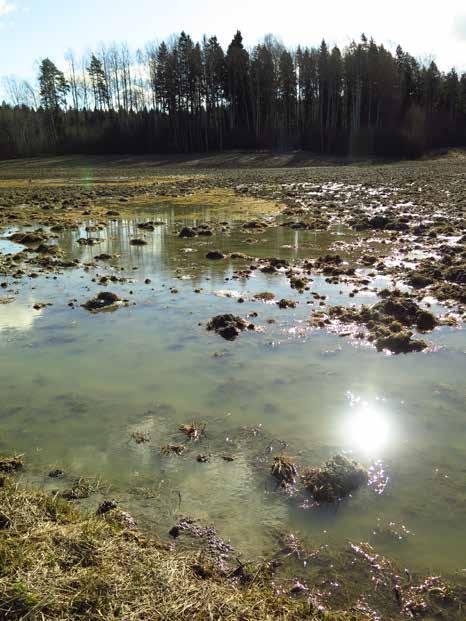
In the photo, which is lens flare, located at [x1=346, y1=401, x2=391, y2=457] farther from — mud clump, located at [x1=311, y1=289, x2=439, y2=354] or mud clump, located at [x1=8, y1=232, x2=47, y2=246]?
mud clump, located at [x1=8, y1=232, x2=47, y2=246]

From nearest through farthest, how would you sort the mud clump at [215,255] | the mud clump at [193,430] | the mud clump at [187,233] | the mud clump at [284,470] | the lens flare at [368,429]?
the mud clump at [284,470]
the lens flare at [368,429]
the mud clump at [193,430]
the mud clump at [215,255]
the mud clump at [187,233]

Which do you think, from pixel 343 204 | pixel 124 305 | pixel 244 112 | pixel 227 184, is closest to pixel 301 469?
pixel 124 305

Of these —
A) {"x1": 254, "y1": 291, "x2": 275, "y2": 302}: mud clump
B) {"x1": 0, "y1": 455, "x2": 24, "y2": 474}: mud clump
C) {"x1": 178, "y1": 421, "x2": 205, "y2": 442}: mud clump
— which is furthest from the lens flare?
{"x1": 254, "y1": 291, "x2": 275, "y2": 302}: mud clump

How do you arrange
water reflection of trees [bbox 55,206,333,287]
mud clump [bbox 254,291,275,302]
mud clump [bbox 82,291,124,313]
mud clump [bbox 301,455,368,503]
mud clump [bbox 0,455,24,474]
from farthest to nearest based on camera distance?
water reflection of trees [bbox 55,206,333,287]
mud clump [bbox 254,291,275,302]
mud clump [bbox 82,291,124,313]
mud clump [bbox 0,455,24,474]
mud clump [bbox 301,455,368,503]

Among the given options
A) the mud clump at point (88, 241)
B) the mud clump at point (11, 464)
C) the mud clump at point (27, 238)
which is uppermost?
the mud clump at point (27, 238)

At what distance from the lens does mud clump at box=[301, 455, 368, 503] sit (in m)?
4.65

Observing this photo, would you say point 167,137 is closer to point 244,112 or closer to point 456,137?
point 244,112

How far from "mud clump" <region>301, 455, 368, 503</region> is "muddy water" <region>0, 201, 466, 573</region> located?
11 cm

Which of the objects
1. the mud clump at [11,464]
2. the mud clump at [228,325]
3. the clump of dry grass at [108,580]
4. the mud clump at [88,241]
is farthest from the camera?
the mud clump at [88,241]

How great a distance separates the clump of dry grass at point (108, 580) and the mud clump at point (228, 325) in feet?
15.2

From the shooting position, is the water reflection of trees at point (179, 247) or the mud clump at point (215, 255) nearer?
the water reflection of trees at point (179, 247)

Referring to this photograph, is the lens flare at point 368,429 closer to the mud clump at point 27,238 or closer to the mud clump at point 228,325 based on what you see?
the mud clump at point 228,325

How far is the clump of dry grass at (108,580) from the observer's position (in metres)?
3.15

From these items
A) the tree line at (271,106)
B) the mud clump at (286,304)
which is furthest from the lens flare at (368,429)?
the tree line at (271,106)
